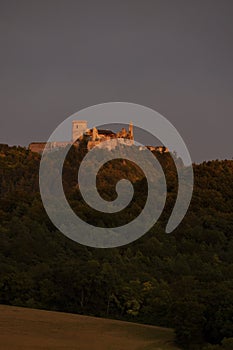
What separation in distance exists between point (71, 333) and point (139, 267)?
48.6 ft

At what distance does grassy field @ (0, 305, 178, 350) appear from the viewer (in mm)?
23547

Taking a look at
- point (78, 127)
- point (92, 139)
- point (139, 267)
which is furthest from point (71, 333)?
point (78, 127)

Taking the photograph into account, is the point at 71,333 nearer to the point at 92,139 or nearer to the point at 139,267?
the point at 139,267

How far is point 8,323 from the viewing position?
26750 mm

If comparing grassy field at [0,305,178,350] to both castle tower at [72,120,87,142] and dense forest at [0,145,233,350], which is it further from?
castle tower at [72,120,87,142]

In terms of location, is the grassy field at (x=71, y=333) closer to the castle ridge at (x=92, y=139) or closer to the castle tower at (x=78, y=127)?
the castle ridge at (x=92, y=139)

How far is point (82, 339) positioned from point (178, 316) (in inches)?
142

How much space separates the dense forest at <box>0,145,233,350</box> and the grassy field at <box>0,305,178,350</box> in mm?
1211

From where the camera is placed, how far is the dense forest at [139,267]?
25.2 m

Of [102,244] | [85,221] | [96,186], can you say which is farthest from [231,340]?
[96,186]

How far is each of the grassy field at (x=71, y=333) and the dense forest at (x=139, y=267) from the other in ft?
3.97

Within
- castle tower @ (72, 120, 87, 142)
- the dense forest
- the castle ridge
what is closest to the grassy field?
the dense forest

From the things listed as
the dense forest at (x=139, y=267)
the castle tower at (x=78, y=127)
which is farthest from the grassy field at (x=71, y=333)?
the castle tower at (x=78, y=127)

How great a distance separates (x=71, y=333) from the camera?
25.7 m
